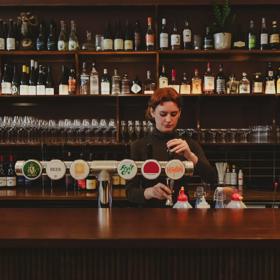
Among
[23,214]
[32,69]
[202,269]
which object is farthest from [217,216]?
[32,69]

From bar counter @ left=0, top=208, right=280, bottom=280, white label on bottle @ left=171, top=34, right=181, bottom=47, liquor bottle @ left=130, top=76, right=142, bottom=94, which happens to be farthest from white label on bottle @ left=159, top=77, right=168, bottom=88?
bar counter @ left=0, top=208, right=280, bottom=280

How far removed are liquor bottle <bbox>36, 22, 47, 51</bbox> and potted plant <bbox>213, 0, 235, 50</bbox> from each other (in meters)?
1.42

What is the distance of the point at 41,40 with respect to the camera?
12.3 feet

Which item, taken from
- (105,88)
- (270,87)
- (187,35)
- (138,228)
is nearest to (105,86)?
(105,88)

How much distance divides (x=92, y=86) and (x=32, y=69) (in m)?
0.54

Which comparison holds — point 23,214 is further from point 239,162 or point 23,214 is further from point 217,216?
point 239,162

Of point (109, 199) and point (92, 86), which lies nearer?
point (109, 199)

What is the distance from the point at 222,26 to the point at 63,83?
140 cm

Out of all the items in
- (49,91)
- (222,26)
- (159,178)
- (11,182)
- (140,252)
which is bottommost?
(11,182)

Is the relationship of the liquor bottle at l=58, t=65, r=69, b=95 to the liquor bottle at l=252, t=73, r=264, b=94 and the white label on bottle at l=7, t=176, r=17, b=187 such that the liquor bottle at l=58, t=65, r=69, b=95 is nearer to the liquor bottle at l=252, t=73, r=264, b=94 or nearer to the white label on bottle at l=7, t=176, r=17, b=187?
the white label on bottle at l=7, t=176, r=17, b=187

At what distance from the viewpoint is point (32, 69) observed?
3.77 m

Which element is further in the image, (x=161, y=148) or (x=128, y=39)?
(x=128, y=39)

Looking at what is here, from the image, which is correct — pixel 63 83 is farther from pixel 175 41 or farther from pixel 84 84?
pixel 175 41

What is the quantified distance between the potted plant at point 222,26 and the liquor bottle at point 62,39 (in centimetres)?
123
